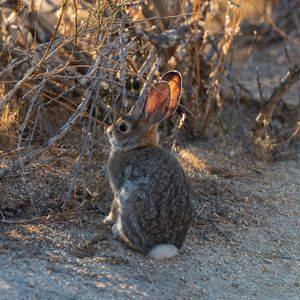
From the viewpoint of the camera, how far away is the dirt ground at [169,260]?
4020mm

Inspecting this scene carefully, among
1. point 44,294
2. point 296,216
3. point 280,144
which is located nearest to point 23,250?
point 44,294

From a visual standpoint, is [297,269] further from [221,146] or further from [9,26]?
[9,26]

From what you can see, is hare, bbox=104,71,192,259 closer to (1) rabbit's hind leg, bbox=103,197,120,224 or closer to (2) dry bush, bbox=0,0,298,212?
(1) rabbit's hind leg, bbox=103,197,120,224

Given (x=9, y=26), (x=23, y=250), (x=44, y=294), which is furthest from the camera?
(x=9, y=26)

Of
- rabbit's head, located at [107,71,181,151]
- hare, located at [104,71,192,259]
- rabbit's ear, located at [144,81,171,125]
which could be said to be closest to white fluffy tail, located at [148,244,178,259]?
hare, located at [104,71,192,259]

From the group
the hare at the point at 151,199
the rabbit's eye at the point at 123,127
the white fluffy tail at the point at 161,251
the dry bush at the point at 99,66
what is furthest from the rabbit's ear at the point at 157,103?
the white fluffy tail at the point at 161,251

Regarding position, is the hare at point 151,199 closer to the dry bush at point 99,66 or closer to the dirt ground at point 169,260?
the dirt ground at point 169,260

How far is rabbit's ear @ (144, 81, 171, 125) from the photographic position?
4.72 metres

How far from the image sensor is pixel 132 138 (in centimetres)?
478

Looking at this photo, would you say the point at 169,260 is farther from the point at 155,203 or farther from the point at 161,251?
the point at 155,203

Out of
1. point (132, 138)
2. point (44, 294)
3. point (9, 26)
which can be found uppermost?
point (9, 26)

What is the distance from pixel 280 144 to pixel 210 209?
1.56 meters

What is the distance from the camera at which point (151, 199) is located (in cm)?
440

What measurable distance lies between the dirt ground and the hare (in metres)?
0.09
